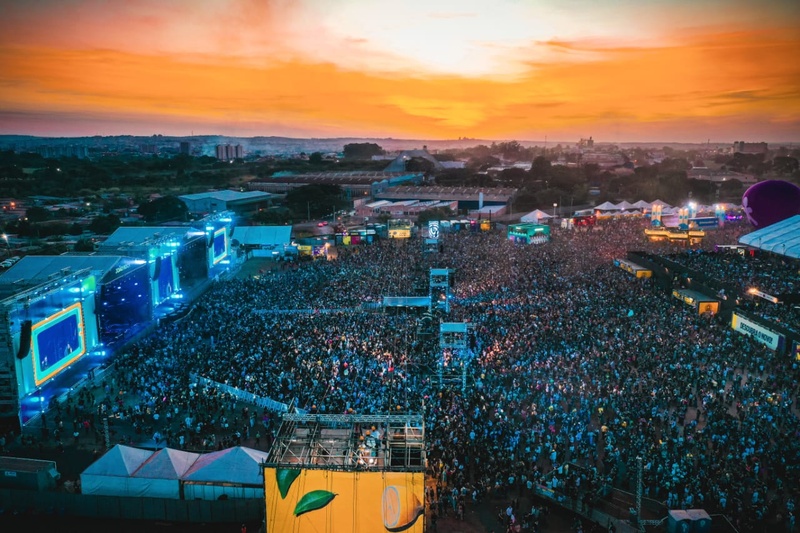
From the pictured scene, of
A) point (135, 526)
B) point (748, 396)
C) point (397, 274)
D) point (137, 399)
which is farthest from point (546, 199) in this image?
point (135, 526)

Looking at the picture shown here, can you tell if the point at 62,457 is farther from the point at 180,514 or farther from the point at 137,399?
the point at 180,514

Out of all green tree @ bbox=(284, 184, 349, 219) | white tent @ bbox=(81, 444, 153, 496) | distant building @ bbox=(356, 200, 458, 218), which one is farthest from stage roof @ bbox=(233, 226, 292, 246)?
white tent @ bbox=(81, 444, 153, 496)

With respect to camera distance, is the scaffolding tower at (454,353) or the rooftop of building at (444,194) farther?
the rooftop of building at (444,194)

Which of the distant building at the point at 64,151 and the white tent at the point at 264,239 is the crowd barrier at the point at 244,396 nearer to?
the white tent at the point at 264,239

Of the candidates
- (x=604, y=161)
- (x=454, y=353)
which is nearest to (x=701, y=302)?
(x=454, y=353)

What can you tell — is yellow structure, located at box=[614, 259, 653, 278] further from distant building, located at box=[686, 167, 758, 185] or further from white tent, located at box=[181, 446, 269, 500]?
distant building, located at box=[686, 167, 758, 185]

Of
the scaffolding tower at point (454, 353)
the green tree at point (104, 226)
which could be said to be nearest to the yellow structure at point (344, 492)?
the scaffolding tower at point (454, 353)
